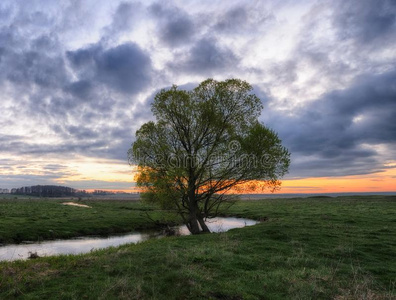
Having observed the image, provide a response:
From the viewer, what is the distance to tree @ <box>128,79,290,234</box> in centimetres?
2762

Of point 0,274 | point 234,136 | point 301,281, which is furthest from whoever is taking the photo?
point 234,136

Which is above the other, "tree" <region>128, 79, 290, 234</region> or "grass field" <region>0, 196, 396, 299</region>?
"tree" <region>128, 79, 290, 234</region>

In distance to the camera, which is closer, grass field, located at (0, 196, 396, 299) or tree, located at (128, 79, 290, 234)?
grass field, located at (0, 196, 396, 299)

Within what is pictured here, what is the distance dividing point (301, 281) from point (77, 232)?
33273 mm

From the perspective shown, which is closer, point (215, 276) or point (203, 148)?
point (215, 276)

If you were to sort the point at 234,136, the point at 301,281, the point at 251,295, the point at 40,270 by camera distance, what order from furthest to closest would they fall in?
1. the point at 234,136
2. the point at 40,270
3. the point at 301,281
4. the point at 251,295

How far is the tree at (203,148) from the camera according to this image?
2762 cm

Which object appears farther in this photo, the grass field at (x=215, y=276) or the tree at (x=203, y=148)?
the tree at (x=203, y=148)

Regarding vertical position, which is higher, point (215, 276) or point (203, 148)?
point (203, 148)

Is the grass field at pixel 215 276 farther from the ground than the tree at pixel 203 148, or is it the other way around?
the tree at pixel 203 148

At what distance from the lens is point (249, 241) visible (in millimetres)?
20844

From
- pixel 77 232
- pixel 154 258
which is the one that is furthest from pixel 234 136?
pixel 77 232

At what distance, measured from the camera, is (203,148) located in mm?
29391

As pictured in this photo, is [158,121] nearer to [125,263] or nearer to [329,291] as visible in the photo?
[125,263]
